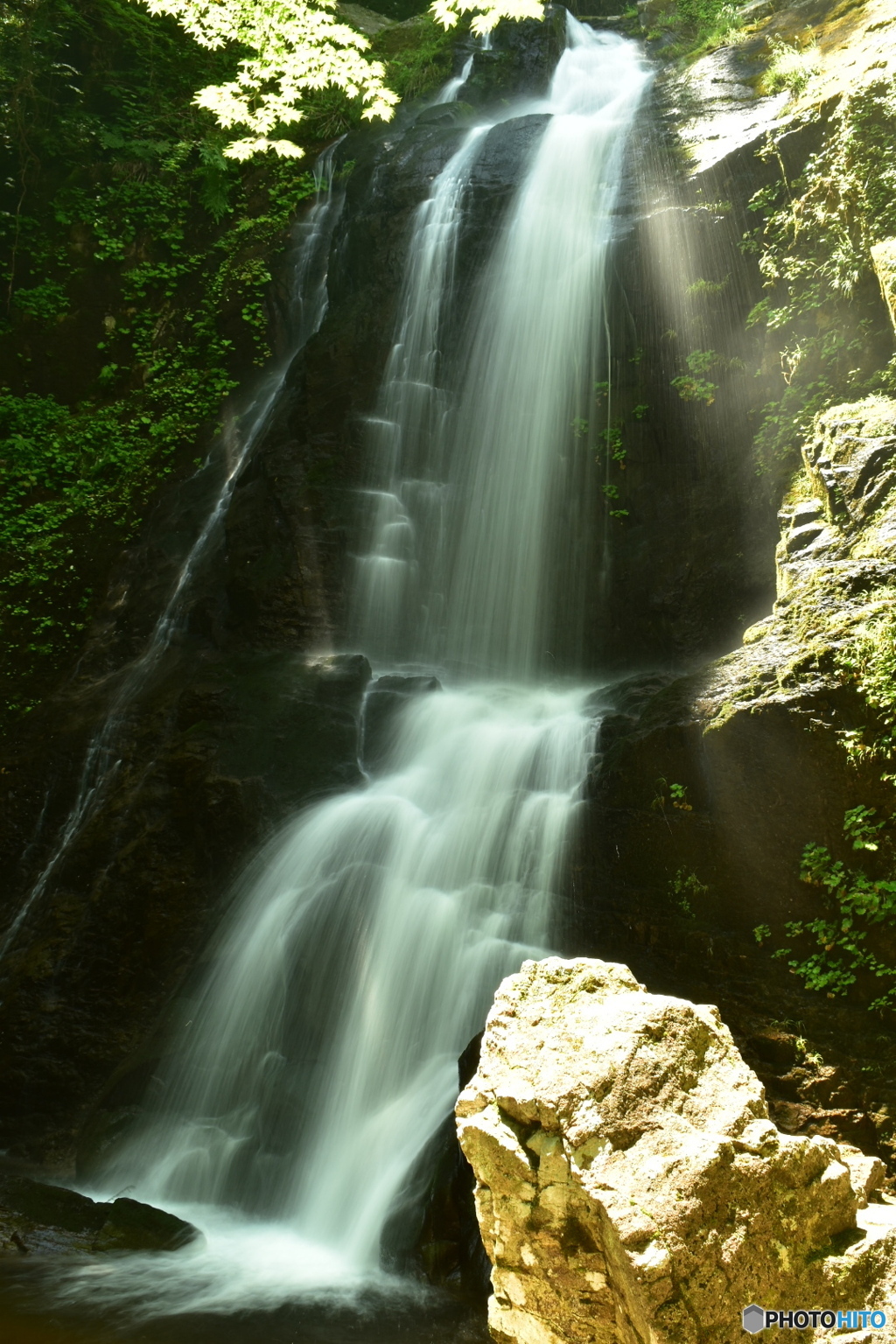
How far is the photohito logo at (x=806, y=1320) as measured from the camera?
246cm

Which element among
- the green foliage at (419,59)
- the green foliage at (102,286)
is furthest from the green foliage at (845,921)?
the green foliage at (419,59)

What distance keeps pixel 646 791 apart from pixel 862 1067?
83.8 inches

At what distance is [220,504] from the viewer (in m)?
12.0

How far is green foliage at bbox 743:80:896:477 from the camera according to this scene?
293 inches

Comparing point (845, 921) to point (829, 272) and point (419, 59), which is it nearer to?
point (829, 272)

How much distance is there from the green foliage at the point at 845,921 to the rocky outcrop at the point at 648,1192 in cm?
196

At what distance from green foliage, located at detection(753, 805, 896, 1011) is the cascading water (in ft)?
5.99

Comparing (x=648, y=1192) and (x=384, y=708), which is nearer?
(x=648, y=1192)

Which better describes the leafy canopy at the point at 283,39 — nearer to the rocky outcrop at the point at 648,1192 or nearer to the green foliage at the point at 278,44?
the green foliage at the point at 278,44

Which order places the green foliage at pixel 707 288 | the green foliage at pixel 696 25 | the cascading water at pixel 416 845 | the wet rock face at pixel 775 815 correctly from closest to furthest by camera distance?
1. the wet rock face at pixel 775 815
2. the cascading water at pixel 416 845
3. the green foliage at pixel 707 288
4. the green foliage at pixel 696 25

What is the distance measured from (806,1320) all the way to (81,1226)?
474 cm

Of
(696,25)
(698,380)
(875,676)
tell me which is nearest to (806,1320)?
(875,676)

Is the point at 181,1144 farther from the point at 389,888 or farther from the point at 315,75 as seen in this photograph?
the point at 315,75

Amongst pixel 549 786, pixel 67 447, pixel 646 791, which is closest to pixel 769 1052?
pixel 646 791
